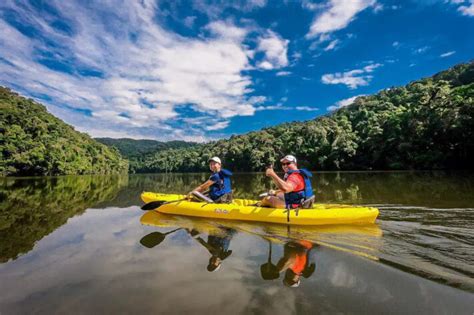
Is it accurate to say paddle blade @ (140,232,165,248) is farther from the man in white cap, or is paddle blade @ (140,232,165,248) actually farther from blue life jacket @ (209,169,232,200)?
the man in white cap

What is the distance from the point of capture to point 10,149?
4738 centimetres

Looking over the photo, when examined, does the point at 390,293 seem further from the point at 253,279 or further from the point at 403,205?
the point at 403,205

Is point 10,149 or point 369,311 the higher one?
point 10,149

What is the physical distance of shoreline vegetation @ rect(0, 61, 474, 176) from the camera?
35.2 meters

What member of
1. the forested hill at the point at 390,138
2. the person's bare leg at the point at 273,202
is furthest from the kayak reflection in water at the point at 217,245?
the forested hill at the point at 390,138

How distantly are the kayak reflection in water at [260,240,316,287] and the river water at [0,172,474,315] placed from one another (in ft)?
0.05

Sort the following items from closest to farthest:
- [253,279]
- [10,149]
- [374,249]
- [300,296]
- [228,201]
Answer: [300,296]
[253,279]
[374,249]
[228,201]
[10,149]

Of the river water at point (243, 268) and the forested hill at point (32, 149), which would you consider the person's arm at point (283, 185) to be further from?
the forested hill at point (32, 149)

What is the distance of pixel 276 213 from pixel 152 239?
287 centimetres

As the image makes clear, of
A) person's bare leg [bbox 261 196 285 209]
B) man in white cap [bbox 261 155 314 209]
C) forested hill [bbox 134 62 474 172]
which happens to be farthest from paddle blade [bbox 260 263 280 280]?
forested hill [bbox 134 62 474 172]

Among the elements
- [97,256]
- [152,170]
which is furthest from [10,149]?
[152,170]

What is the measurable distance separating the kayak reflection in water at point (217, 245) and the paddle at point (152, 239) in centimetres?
62

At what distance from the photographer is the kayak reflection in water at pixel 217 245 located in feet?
14.0

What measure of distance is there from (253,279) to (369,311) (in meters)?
1.36
